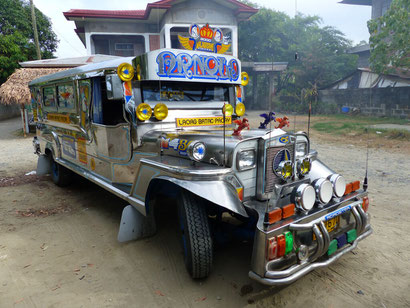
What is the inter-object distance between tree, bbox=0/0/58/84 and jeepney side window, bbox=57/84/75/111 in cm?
1734

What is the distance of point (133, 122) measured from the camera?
11.5ft

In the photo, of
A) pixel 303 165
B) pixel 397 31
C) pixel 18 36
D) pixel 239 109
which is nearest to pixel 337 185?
pixel 303 165

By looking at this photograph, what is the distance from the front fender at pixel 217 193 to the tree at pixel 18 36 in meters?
21.0

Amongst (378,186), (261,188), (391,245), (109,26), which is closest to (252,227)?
(261,188)

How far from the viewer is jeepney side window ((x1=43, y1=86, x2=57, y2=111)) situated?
17.8ft

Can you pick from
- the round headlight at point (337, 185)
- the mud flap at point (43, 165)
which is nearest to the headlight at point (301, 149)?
the round headlight at point (337, 185)

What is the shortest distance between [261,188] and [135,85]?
6.07ft

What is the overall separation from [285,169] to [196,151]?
0.86 m

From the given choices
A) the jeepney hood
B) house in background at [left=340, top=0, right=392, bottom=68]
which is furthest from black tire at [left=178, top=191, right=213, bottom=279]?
house in background at [left=340, top=0, right=392, bottom=68]

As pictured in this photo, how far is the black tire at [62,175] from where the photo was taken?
237 inches

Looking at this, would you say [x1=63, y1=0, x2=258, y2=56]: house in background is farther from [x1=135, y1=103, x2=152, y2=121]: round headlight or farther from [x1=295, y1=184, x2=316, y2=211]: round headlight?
[x1=295, y1=184, x2=316, y2=211]: round headlight

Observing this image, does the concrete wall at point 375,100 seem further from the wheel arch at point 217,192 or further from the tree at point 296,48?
the wheel arch at point 217,192

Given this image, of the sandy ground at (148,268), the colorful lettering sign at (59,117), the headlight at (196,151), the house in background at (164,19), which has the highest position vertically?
the house in background at (164,19)

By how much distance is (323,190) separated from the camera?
106 inches
